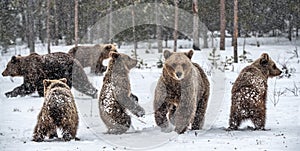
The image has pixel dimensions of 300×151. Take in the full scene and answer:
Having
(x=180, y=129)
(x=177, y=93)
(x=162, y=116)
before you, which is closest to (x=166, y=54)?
(x=177, y=93)

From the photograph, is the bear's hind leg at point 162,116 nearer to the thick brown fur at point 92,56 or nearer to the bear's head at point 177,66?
the bear's head at point 177,66

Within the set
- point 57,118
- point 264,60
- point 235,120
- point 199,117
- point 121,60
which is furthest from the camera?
point 264,60

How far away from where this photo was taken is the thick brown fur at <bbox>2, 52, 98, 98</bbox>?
1255 centimetres

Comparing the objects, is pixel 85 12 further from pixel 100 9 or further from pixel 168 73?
pixel 168 73

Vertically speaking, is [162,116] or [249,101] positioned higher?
[249,101]

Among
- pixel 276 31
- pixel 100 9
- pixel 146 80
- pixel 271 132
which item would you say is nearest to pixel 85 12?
pixel 100 9

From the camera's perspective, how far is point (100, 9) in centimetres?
3675

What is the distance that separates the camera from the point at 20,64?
1294 centimetres

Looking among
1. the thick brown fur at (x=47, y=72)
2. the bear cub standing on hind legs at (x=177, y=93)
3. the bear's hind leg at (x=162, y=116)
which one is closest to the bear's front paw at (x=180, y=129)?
the bear cub standing on hind legs at (x=177, y=93)

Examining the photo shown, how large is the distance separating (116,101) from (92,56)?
41.9ft

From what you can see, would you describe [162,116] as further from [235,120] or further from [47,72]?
[47,72]

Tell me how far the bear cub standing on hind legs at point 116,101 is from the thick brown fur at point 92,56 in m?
10.8

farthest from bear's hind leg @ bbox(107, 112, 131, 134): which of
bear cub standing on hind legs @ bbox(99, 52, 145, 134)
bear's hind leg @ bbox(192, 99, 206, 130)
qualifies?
bear's hind leg @ bbox(192, 99, 206, 130)

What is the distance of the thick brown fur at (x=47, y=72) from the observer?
12.5 m
